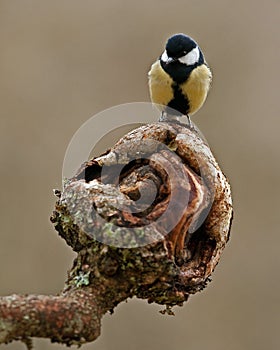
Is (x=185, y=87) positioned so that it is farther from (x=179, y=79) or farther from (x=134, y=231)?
(x=134, y=231)

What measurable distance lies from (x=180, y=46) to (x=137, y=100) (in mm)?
1152

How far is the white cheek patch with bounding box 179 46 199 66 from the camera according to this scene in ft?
4.59

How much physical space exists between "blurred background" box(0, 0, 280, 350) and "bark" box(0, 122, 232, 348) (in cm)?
131

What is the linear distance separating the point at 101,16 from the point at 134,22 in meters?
0.16

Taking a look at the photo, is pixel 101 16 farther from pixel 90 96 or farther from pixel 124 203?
pixel 124 203

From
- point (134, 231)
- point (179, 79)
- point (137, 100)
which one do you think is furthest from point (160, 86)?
point (137, 100)

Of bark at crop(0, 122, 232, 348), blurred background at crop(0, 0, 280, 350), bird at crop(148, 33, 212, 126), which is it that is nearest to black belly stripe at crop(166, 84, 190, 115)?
A: bird at crop(148, 33, 212, 126)

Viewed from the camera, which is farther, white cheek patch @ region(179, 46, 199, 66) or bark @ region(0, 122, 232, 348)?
white cheek patch @ region(179, 46, 199, 66)

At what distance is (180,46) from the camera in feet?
4.51

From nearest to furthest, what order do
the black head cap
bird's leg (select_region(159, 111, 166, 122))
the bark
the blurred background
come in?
1. the bark
2. bird's leg (select_region(159, 111, 166, 122))
3. the black head cap
4. the blurred background

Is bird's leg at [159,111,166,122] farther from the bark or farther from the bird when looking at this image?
the bark

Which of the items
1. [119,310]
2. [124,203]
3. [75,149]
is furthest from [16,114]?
[124,203]

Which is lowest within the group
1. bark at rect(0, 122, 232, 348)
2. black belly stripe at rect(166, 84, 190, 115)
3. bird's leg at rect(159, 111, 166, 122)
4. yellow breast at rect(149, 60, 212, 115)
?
bark at rect(0, 122, 232, 348)

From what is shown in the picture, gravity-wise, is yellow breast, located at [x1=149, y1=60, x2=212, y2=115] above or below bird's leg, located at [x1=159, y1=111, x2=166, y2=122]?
above
